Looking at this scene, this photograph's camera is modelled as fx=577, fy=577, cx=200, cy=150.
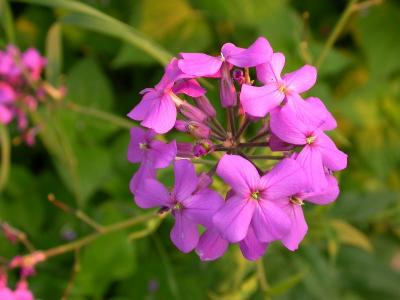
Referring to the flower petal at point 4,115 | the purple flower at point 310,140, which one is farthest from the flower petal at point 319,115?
the flower petal at point 4,115

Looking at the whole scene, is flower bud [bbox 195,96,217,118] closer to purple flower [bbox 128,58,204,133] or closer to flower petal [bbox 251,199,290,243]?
purple flower [bbox 128,58,204,133]

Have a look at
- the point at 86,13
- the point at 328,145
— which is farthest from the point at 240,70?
the point at 86,13

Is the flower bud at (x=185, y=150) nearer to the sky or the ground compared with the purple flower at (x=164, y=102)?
nearer to the ground

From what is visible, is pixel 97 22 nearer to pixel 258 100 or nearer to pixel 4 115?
pixel 258 100

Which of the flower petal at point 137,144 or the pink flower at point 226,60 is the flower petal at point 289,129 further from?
the flower petal at point 137,144

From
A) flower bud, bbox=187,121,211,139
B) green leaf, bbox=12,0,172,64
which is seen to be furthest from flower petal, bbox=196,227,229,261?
green leaf, bbox=12,0,172,64

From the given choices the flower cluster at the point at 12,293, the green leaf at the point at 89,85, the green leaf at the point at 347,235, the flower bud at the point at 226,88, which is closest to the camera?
the flower bud at the point at 226,88
